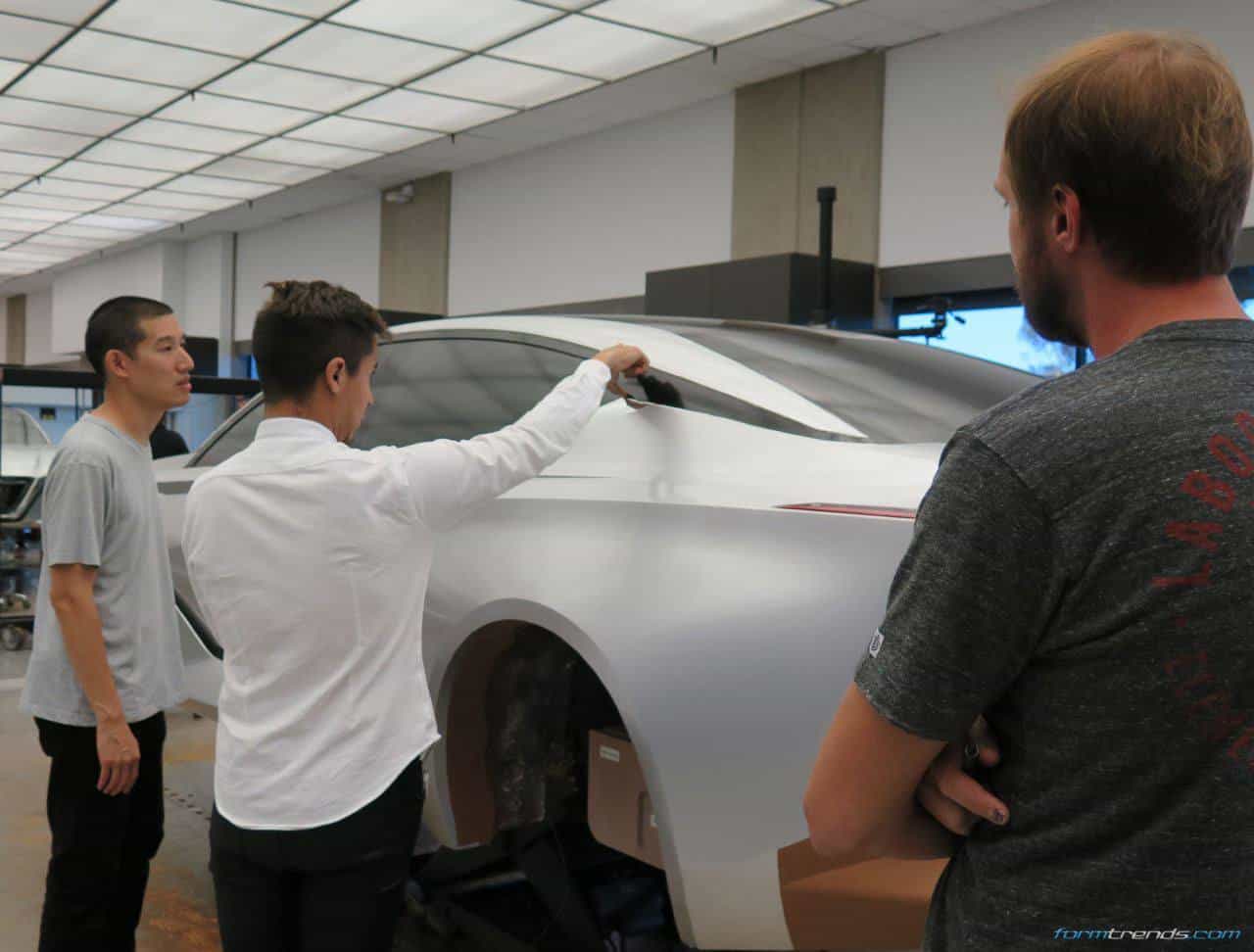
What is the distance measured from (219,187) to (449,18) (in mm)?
6466

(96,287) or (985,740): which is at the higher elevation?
(96,287)

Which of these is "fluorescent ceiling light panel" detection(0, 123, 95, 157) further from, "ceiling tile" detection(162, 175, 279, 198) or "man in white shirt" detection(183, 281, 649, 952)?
"man in white shirt" detection(183, 281, 649, 952)

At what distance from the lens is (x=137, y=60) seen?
864 cm

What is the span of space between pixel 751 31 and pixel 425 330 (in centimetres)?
573

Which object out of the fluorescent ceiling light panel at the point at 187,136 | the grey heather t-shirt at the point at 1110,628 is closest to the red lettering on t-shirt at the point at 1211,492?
the grey heather t-shirt at the point at 1110,628

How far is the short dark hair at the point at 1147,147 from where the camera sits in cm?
79

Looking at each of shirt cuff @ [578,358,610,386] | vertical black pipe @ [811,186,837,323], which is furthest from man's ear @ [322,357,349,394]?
vertical black pipe @ [811,186,837,323]

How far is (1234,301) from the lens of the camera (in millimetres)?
854

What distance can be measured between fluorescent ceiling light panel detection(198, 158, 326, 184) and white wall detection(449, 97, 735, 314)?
5.00ft

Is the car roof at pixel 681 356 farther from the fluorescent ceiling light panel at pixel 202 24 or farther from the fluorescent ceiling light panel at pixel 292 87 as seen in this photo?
the fluorescent ceiling light panel at pixel 292 87

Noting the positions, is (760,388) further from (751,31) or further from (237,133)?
(237,133)

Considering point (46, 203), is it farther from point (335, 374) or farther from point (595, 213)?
point (335, 374)

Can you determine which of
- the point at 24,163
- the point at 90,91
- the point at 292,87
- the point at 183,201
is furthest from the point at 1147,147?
the point at 183,201

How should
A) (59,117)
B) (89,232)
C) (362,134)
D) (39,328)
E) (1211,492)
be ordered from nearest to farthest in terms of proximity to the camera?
(1211,492) → (59,117) → (362,134) → (89,232) → (39,328)
